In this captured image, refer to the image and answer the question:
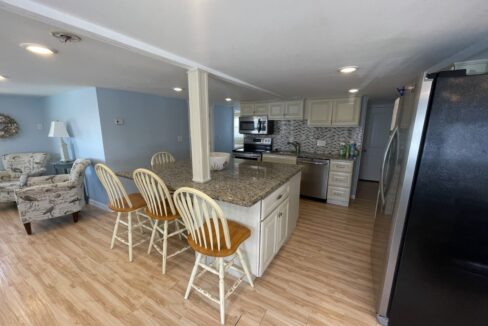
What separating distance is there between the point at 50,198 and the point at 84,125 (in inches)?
49.4

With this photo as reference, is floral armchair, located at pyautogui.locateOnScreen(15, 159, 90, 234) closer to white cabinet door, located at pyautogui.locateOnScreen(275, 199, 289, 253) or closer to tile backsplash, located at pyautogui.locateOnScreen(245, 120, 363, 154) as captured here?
white cabinet door, located at pyautogui.locateOnScreen(275, 199, 289, 253)

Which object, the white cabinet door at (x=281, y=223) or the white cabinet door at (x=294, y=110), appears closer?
the white cabinet door at (x=281, y=223)

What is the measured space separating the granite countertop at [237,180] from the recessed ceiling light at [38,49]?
120 cm

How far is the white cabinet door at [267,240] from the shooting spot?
1.73m

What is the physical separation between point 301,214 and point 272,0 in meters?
2.90

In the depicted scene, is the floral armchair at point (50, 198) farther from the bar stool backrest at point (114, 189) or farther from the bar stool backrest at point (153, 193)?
the bar stool backrest at point (153, 193)

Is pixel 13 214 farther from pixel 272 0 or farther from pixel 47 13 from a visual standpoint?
pixel 272 0

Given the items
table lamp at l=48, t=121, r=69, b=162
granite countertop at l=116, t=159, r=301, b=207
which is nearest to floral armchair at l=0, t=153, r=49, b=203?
table lamp at l=48, t=121, r=69, b=162

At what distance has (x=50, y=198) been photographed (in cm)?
268

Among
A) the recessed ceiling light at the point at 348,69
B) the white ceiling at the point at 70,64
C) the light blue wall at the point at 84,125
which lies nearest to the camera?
the white ceiling at the point at 70,64

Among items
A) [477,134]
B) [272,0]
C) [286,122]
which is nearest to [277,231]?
[477,134]

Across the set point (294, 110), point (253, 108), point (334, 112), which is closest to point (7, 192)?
point (253, 108)

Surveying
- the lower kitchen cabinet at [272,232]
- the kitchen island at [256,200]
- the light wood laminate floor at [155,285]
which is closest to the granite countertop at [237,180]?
the kitchen island at [256,200]

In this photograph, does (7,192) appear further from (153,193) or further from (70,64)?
(153,193)
